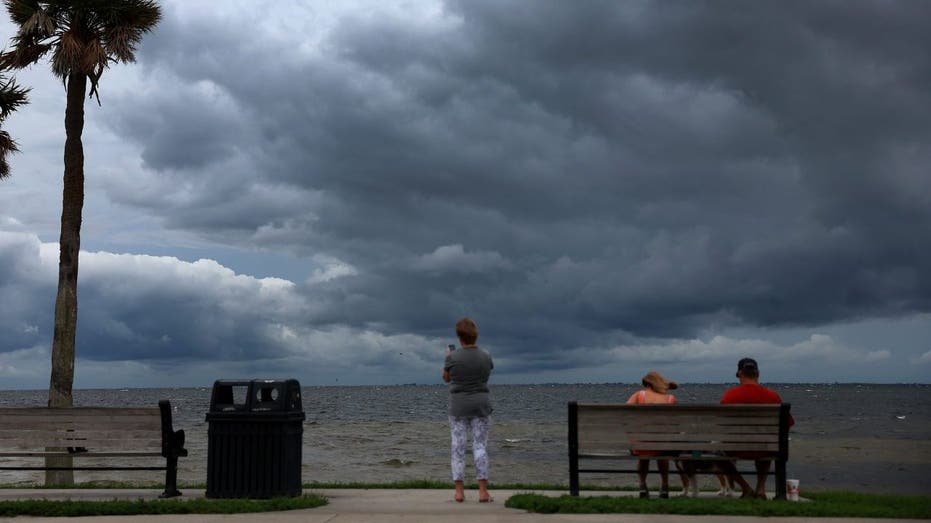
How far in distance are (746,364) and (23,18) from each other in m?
12.1

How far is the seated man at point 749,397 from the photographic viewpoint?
32.6 ft

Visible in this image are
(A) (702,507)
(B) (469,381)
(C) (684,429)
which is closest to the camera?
(A) (702,507)

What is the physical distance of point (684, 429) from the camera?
9.74m

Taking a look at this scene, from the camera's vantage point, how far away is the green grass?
9.16m

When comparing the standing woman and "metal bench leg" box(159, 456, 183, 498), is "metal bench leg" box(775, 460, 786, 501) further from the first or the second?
"metal bench leg" box(159, 456, 183, 498)

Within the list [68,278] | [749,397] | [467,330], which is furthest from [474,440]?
[68,278]

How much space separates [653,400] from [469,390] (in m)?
2.14

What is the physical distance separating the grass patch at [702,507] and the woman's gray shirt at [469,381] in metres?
0.99

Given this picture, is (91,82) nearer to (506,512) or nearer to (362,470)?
(506,512)

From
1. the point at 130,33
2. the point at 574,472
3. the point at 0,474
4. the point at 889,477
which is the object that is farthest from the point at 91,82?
the point at 889,477

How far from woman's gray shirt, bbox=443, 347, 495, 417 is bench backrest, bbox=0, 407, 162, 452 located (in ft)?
10.9

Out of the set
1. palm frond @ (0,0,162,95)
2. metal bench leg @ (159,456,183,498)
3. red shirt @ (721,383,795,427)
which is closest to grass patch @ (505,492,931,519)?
red shirt @ (721,383,795,427)

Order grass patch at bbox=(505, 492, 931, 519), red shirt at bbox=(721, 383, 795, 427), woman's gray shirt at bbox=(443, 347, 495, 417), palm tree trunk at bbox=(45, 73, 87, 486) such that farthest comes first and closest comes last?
1. palm tree trunk at bbox=(45, 73, 87, 486)
2. red shirt at bbox=(721, 383, 795, 427)
3. woman's gray shirt at bbox=(443, 347, 495, 417)
4. grass patch at bbox=(505, 492, 931, 519)

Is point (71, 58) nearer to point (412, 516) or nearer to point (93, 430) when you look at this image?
point (93, 430)
